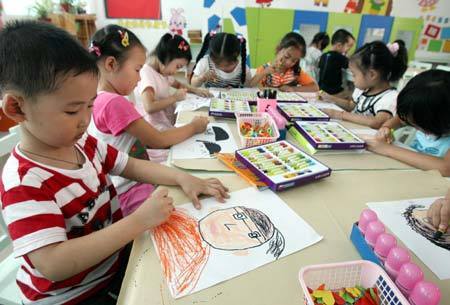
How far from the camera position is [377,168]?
853 mm

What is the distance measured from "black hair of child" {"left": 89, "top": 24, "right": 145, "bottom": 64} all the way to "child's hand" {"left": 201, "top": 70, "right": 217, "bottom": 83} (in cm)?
82

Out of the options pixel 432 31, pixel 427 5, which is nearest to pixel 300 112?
pixel 427 5

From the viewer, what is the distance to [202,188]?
65 cm

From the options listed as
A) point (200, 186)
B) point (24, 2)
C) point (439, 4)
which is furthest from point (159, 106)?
point (439, 4)

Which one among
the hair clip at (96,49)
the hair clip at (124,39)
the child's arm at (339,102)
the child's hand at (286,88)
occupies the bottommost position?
the child's arm at (339,102)

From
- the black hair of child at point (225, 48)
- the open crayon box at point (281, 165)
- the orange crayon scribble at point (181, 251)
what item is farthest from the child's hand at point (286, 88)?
the orange crayon scribble at point (181, 251)

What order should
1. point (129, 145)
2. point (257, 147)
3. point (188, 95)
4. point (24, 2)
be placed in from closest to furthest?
point (257, 147), point (129, 145), point (188, 95), point (24, 2)

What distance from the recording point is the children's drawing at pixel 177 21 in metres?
3.28

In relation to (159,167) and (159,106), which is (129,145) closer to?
(159,167)

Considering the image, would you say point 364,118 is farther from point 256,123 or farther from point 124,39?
point 124,39

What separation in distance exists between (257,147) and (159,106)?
728 mm

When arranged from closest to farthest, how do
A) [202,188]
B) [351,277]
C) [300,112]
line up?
[351,277], [202,188], [300,112]

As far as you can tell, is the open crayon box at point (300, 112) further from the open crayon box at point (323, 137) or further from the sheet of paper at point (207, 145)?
the sheet of paper at point (207, 145)

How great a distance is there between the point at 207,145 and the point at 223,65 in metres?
0.99
